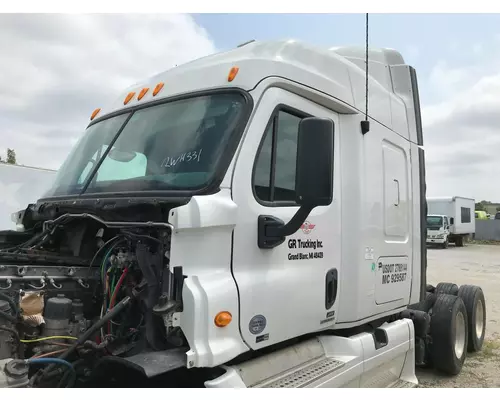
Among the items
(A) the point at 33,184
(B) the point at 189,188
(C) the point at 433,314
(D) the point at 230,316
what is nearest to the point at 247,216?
(B) the point at 189,188

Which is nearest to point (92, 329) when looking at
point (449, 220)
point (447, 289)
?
point (447, 289)

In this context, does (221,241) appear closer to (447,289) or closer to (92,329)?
(92,329)

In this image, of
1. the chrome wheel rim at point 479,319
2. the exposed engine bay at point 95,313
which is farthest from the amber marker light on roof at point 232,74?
the chrome wheel rim at point 479,319

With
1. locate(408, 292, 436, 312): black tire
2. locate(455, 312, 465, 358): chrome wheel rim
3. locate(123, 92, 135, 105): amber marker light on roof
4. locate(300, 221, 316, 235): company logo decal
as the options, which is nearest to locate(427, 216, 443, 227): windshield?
locate(455, 312, 465, 358): chrome wheel rim

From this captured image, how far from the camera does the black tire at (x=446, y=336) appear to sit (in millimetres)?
5488

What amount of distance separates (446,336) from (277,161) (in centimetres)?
351

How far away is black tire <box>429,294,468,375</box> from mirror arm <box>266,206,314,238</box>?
3.42 meters

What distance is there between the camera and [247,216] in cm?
300

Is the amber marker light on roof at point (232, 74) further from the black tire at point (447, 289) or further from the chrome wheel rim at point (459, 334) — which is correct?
the black tire at point (447, 289)

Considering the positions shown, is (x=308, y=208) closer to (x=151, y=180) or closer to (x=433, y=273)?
(x=151, y=180)

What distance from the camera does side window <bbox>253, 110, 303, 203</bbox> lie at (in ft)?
10.4

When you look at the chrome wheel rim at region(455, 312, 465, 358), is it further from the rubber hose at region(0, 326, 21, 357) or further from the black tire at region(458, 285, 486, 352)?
the rubber hose at region(0, 326, 21, 357)

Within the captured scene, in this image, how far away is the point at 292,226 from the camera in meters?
2.95

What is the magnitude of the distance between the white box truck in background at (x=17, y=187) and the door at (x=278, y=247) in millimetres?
7614
